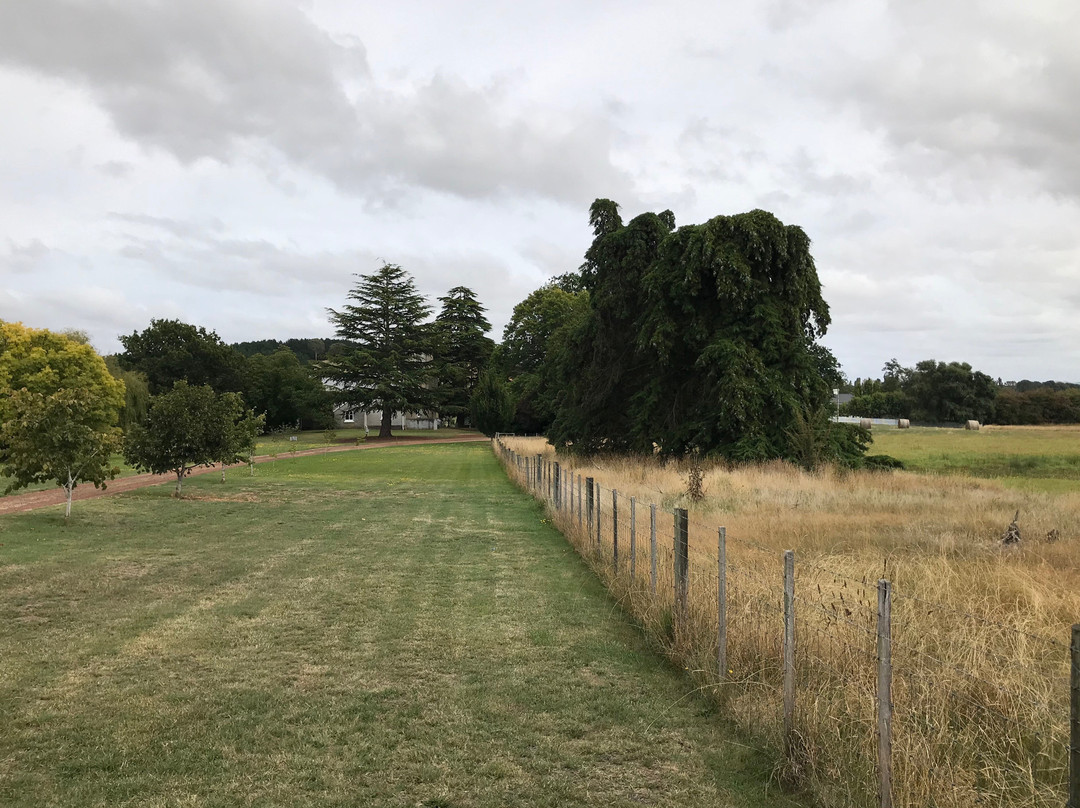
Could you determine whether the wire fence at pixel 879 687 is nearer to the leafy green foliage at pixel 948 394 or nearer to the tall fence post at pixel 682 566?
the tall fence post at pixel 682 566

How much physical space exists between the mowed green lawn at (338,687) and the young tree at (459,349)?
216 feet

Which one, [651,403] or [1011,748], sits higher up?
[651,403]

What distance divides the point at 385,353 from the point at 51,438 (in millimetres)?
60719

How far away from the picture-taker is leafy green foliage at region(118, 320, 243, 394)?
78.4 m

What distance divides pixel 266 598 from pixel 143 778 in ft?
18.3

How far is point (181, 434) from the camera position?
78.8 feet

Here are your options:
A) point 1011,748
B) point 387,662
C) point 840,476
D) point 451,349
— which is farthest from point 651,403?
point 451,349

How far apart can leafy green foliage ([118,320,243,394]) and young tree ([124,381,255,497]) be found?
5604 cm

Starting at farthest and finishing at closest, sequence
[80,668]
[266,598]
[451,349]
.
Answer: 1. [451,349]
2. [266,598]
3. [80,668]

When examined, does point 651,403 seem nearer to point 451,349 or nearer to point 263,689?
point 263,689

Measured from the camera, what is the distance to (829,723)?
4.86 metres

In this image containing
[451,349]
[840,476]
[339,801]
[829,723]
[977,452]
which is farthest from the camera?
[451,349]

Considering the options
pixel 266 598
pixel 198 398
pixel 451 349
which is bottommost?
pixel 266 598

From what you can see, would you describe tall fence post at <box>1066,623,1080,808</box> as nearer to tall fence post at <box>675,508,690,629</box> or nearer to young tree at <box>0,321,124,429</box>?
tall fence post at <box>675,508,690,629</box>
